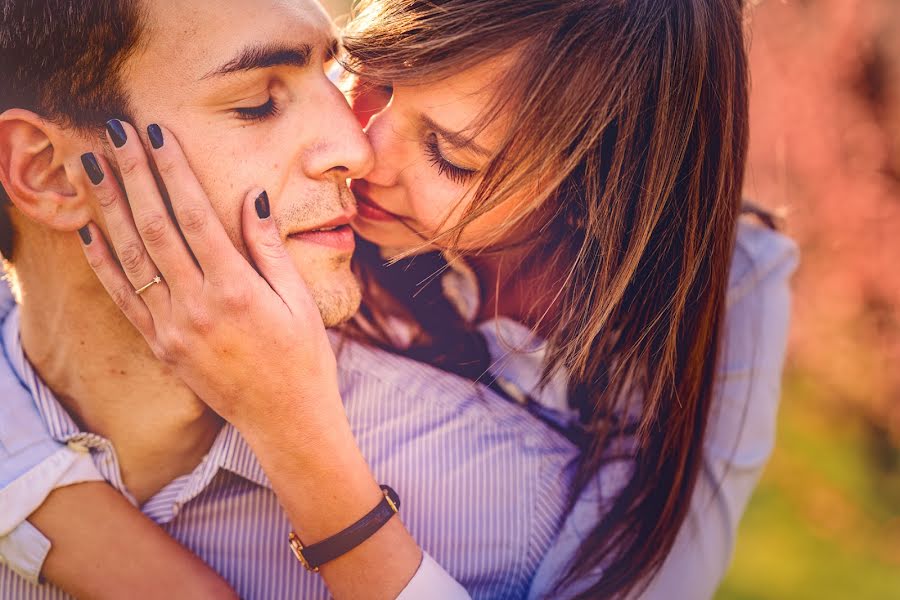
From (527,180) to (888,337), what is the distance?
10.00ft

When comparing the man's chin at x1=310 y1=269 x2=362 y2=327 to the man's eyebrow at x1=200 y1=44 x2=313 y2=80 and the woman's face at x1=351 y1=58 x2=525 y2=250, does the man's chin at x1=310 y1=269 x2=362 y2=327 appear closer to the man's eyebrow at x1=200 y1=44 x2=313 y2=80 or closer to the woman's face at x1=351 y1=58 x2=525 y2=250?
the woman's face at x1=351 y1=58 x2=525 y2=250

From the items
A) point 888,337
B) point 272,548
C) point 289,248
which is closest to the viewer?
point 289,248

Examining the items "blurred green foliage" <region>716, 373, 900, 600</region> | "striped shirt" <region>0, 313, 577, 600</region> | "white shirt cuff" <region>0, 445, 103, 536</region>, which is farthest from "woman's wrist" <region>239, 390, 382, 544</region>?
"blurred green foliage" <region>716, 373, 900, 600</region>

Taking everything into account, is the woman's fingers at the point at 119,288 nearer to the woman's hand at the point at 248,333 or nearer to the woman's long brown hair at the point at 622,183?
the woman's hand at the point at 248,333

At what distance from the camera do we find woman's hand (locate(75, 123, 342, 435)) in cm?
179

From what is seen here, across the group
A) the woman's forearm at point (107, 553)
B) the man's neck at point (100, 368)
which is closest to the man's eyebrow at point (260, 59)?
the man's neck at point (100, 368)

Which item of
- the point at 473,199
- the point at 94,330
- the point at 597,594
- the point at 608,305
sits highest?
the point at 473,199

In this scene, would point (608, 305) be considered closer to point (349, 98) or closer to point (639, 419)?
point (639, 419)

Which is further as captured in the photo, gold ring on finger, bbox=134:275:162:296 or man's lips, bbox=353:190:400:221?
man's lips, bbox=353:190:400:221

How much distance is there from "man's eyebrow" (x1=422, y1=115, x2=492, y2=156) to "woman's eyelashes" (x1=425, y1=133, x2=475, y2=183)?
0.06m

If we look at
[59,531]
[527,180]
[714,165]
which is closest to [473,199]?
[527,180]

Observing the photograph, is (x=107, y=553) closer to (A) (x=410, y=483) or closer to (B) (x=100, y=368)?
(B) (x=100, y=368)

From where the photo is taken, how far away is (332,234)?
209cm

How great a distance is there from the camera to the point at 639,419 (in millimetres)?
2426
